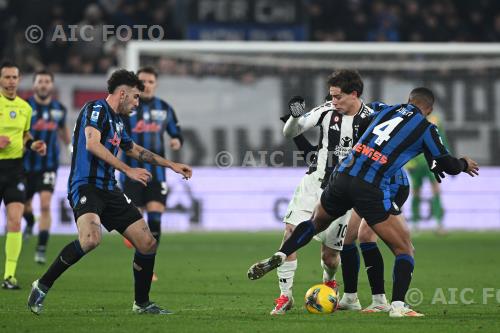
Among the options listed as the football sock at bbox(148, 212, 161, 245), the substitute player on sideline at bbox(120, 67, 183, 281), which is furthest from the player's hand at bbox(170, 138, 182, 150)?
the football sock at bbox(148, 212, 161, 245)

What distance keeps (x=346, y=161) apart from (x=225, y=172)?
11461mm

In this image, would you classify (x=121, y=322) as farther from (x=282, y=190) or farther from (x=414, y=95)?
(x=282, y=190)

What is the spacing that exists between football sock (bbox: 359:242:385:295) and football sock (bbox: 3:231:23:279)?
3919 mm

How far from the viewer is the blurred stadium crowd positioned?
70.8 feet

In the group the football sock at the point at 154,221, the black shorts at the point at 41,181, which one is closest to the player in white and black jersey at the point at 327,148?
the football sock at the point at 154,221

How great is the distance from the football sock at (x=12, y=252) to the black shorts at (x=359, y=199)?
397 centimetres

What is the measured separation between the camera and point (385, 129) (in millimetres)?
8602

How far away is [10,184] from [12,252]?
0.73 m

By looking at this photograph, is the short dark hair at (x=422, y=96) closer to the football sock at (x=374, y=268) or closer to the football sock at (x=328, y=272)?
the football sock at (x=374, y=268)

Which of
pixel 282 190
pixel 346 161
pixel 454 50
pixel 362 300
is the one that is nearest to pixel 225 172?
pixel 282 190

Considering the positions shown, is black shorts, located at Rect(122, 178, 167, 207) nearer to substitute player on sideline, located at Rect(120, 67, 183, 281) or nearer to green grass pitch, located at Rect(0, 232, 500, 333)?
substitute player on sideline, located at Rect(120, 67, 183, 281)

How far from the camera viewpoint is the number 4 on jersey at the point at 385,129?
858 centimetres

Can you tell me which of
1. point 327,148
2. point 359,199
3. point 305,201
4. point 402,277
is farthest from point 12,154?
point 402,277

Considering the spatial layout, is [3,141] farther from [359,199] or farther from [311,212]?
[359,199]
